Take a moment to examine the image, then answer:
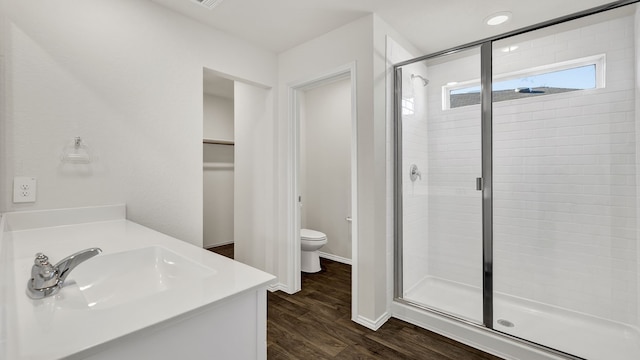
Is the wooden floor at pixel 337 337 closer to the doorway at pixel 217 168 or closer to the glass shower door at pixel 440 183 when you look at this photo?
the glass shower door at pixel 440 183

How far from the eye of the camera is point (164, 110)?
6.87ft

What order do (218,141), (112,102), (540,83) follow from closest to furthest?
(112,102) → (540,83) → (218,141)

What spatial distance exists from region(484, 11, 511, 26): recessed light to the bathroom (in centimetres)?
33

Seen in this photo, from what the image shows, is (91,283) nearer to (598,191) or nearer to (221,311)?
(221,311)

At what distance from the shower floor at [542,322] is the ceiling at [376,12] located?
2.12 meters

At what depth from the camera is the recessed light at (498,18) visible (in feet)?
7.07

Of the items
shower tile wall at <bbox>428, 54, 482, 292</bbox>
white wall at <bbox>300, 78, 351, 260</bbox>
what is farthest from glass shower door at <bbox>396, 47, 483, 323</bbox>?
white wall at <bbox>300, 78, 351, 260</bbox>

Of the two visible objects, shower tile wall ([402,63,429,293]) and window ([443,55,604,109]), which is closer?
window ([443,55,604,109])

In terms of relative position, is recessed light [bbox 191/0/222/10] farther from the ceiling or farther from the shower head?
the shower head

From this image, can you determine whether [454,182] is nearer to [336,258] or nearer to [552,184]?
[552,184]

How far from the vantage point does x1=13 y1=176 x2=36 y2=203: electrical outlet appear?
1.51 meters

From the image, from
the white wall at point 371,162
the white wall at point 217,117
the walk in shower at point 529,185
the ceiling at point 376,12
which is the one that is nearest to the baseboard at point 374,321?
the white wall at point 371,162

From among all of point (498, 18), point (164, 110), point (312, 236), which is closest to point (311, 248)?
point (312, 236)

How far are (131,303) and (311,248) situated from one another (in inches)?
102
